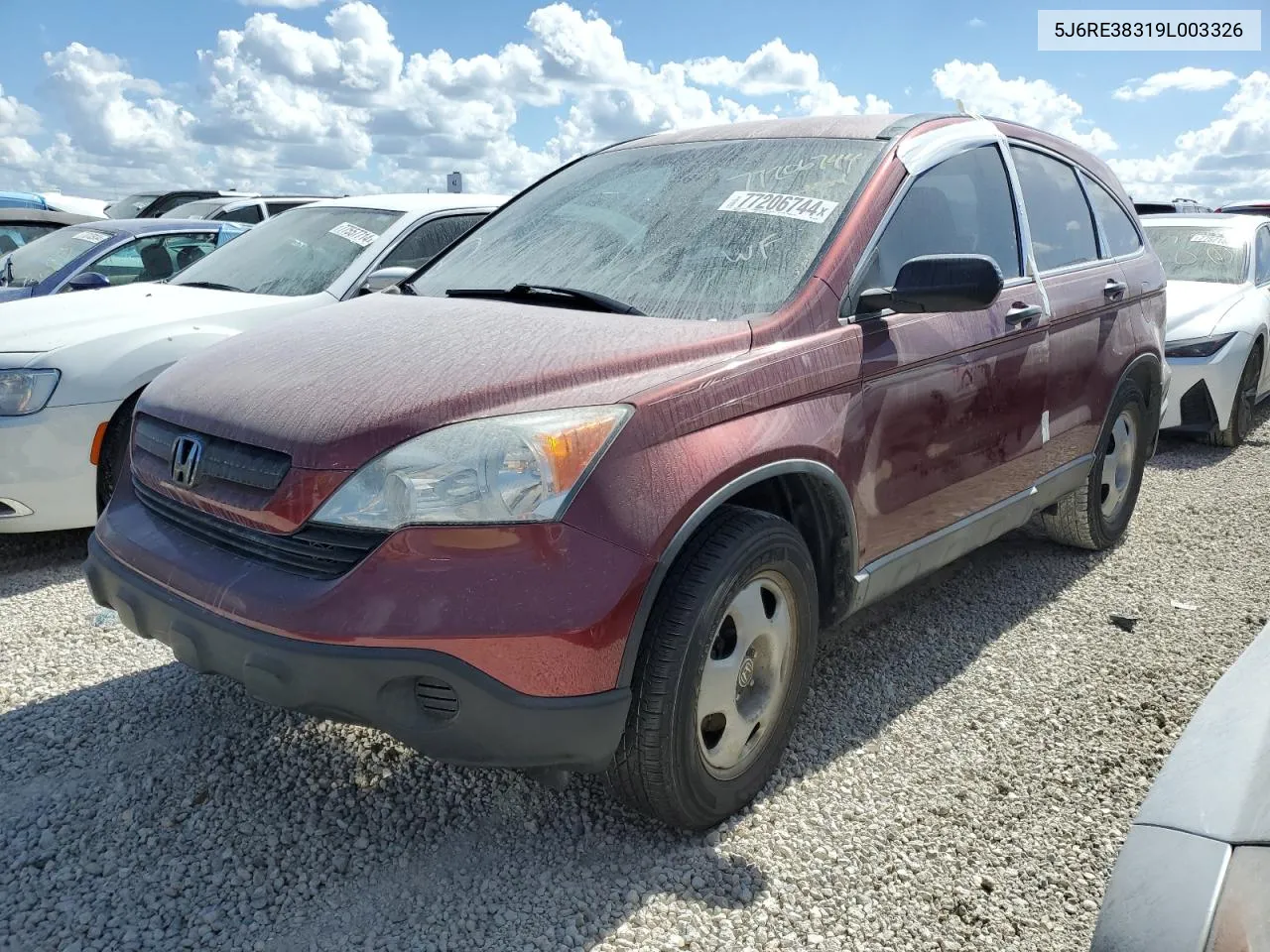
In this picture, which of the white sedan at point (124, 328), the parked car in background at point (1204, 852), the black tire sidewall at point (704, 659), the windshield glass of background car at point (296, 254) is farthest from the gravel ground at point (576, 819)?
the windshield glass of background car at point (296, 254)

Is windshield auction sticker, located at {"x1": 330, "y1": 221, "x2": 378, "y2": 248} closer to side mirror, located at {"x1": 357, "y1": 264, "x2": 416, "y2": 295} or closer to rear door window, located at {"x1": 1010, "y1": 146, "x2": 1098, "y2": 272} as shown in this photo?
side mirror, located at {"x1": 357, "y1": 264, "x2": 416, "y2": 295}

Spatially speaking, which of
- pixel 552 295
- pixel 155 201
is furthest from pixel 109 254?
pixel 155 201

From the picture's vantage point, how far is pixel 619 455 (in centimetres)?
221

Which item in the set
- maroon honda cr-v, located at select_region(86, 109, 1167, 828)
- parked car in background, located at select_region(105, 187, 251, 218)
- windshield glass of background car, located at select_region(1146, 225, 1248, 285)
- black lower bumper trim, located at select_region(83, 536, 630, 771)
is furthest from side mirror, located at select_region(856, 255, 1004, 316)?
parked car in background, located at select_region(105, 187, 251, 218)

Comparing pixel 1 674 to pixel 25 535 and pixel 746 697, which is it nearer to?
pixel 25 535

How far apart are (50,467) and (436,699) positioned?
2.84 meters

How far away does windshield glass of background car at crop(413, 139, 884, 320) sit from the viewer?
2859mm

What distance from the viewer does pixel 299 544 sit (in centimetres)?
224

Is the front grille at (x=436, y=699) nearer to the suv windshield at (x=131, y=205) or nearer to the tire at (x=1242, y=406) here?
the tire at (x=1242, y=406)

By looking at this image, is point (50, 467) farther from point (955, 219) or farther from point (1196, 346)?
point (1196, 346)

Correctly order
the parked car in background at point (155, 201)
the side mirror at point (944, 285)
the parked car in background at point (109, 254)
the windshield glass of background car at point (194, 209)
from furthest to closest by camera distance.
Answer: the parked car in background at point (155, 201) → the windshield glass of background car at point (194, 209) → the parked car in background at point (109, 254) → the side mirror at point (944, 285)

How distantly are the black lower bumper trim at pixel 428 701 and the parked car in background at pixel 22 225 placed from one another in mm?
7926

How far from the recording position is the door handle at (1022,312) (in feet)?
11.6

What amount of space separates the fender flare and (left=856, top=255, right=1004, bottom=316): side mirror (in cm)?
52
